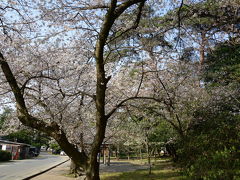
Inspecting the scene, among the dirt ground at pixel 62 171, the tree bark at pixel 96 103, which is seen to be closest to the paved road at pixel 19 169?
the dirt ground at pixel 62 171

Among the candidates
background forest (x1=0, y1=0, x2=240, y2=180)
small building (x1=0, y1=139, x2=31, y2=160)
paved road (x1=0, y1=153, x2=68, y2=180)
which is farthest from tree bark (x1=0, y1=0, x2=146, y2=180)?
small building (x1=0, y1=139, x2=31, y2=160)

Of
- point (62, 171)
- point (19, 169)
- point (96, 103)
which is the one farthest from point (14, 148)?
point (96, 103)

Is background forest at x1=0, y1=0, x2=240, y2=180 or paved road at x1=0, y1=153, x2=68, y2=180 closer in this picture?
background forest at x1=0, y1=0, x2=240, y2=180

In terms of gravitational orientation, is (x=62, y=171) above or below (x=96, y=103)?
below

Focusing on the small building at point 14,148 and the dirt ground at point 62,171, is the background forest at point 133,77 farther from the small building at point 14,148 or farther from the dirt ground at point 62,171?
the small building at point 14,148

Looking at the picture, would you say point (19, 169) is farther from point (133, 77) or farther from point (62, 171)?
point (133, 77)

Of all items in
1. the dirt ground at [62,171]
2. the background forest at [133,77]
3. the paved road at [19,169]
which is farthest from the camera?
the dirt ground at [62,171]

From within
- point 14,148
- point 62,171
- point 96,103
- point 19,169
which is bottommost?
point 62,171

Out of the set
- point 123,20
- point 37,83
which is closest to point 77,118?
point 37,83

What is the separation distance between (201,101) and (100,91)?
19.8ft

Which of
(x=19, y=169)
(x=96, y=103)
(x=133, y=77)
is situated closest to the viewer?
(x=96, y=103)

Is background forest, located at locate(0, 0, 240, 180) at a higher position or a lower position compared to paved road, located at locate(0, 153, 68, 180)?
higher

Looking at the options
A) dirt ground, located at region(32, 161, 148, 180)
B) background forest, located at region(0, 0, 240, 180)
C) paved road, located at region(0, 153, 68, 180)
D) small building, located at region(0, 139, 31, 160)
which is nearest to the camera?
background forest, located at region(0, 0, 240, 180)

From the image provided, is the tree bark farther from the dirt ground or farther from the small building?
the small building
